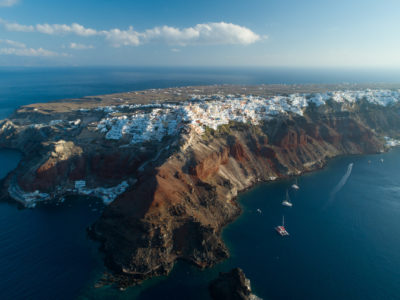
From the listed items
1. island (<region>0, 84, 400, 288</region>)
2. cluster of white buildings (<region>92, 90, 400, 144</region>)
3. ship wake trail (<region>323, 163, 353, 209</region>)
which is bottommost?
ship wake trail (<region>323, 163, 353, 209</region>)

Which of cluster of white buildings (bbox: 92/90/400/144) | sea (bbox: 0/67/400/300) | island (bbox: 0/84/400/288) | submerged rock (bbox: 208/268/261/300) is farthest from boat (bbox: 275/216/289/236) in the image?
cluster of white buildings (bbox: 92/90/400/144)

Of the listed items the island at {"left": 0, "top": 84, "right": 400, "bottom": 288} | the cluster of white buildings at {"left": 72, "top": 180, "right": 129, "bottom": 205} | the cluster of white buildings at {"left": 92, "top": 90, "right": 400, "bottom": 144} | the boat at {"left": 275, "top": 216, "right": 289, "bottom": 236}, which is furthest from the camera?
the cluster of white buildings at {"left": 92, "top": 90, "right": 400, "bottom": 144}

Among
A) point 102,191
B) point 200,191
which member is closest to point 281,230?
point 200,191

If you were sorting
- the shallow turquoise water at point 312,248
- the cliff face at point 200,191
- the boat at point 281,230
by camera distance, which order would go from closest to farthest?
the shallow turquoise water at point 312,248
the cliff face at point 200,191
the boat at point 281,230

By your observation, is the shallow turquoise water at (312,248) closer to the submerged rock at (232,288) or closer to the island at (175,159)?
the submerged rock at (232,288)

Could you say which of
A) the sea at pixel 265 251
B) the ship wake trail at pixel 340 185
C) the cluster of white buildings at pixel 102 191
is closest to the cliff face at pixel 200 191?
the sea at pixel 265 251

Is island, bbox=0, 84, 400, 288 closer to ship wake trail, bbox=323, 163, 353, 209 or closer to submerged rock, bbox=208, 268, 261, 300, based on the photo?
submerged rock, bbox=208, 268, 261, 300

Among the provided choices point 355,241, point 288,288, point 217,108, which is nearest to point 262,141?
point 217,108
